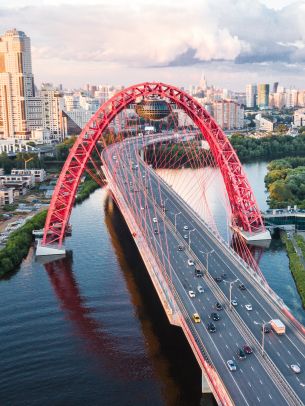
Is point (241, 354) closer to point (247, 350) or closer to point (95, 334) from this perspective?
point (247, 350)

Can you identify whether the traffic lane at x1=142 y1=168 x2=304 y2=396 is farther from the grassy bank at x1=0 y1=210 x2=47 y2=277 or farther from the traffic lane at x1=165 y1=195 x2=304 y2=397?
the grassy bank at x1=0 y1=210 x2=47 y2=277

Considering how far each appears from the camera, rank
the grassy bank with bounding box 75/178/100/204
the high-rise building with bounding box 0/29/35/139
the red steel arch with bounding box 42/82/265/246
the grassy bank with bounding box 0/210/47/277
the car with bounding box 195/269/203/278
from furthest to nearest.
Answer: the high-rise building with bounding box 0/29/35/139 < the grassy bank with bounding box 75/178/100/204 < the red steel arch with bounding box 42/82/265/246 < the grassy bank with bounding box 0/210/47/277 < the car with bounding box 195/269/203/278

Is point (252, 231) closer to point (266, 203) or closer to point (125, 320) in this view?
point (266, 203)

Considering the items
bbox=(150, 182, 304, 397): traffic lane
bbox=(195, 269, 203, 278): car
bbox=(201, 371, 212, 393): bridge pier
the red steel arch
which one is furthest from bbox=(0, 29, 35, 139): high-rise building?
bbox=(150, 182, 304, 397): traffic lane

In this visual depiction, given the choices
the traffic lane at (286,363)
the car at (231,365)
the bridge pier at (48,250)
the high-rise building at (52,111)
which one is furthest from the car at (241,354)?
the high-rise building at (52,111)

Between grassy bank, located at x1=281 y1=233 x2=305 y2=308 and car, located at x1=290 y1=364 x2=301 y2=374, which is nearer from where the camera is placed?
car, located at x1=290 y1=364 x2=301 y2=374
